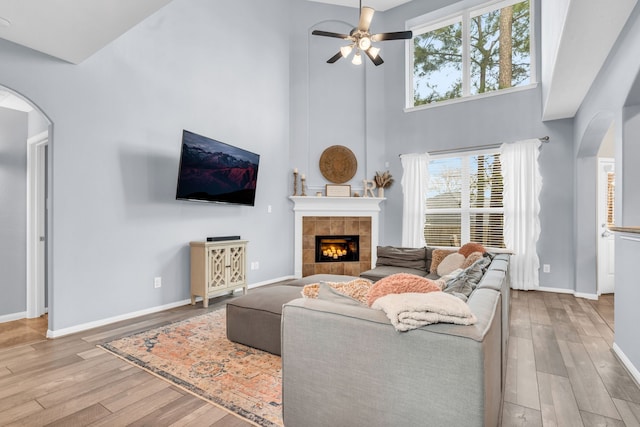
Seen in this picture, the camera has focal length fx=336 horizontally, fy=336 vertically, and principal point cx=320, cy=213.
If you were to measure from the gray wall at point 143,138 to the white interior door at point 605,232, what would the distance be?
4.64 metres

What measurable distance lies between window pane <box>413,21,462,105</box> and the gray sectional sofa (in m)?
4.92

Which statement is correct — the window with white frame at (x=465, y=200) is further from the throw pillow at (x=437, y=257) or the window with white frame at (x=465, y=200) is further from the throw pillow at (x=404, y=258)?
the throw pillow at (x=437, y=257)

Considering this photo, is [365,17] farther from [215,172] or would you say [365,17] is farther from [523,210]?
[523,210]

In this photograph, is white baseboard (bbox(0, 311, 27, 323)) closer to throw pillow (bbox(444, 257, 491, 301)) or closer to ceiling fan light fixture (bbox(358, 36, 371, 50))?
throw pillow (bbox(444, 257, 491, 301))

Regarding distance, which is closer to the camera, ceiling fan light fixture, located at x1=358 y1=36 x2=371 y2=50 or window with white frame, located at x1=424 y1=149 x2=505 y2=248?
ceiling fan light fixture, located at x1=358 y1=36 x2=371 y2=50

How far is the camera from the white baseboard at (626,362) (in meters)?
2.16

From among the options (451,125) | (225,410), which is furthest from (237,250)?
(451,125)

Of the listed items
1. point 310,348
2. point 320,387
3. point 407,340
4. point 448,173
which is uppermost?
point 448,173

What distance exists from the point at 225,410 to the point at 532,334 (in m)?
2.71

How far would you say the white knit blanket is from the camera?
46.1 inches

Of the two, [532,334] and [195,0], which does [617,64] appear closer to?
[532,334]

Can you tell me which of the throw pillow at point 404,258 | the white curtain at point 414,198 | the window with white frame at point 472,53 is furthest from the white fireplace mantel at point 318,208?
the window with white frame at point 472,53

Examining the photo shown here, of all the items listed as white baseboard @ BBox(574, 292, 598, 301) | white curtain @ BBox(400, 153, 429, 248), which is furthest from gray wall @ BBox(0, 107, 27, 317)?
white baseboard @ BBox(574, 292, 598, 301)

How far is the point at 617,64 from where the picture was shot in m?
2.64
